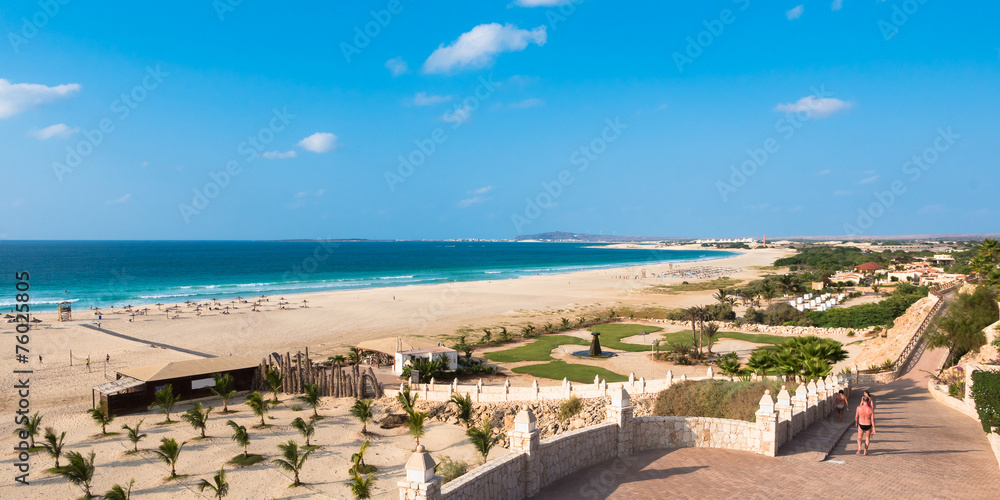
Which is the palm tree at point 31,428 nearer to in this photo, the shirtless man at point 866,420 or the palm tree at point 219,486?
the palm tree at point 219,486

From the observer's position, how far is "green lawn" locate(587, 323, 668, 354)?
34.0 metres

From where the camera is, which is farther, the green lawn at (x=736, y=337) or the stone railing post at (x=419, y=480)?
the green lawn at (x=736, y=337)

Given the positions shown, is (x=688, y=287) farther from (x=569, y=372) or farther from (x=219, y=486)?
(x=219, y=486)

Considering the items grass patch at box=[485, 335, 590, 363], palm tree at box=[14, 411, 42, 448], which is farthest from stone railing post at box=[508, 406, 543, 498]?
grass patch at box=[485, 335, 590, 363]

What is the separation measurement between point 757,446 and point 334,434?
13762mm

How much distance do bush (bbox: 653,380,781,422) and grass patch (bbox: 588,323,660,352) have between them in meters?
13.0

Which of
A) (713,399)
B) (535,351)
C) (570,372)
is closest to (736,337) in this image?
(535,351)

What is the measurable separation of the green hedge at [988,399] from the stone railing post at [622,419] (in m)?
8.06

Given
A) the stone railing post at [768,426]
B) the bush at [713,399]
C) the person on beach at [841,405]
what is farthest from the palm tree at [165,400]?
the person on beach at [841,405]

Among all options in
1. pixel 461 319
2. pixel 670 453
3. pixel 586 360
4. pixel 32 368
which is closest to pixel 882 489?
pixel 670 453

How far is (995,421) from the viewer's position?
12523mm

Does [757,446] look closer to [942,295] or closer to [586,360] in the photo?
[586,360]

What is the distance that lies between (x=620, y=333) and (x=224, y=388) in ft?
83.6

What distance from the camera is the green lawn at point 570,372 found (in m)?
26.1
